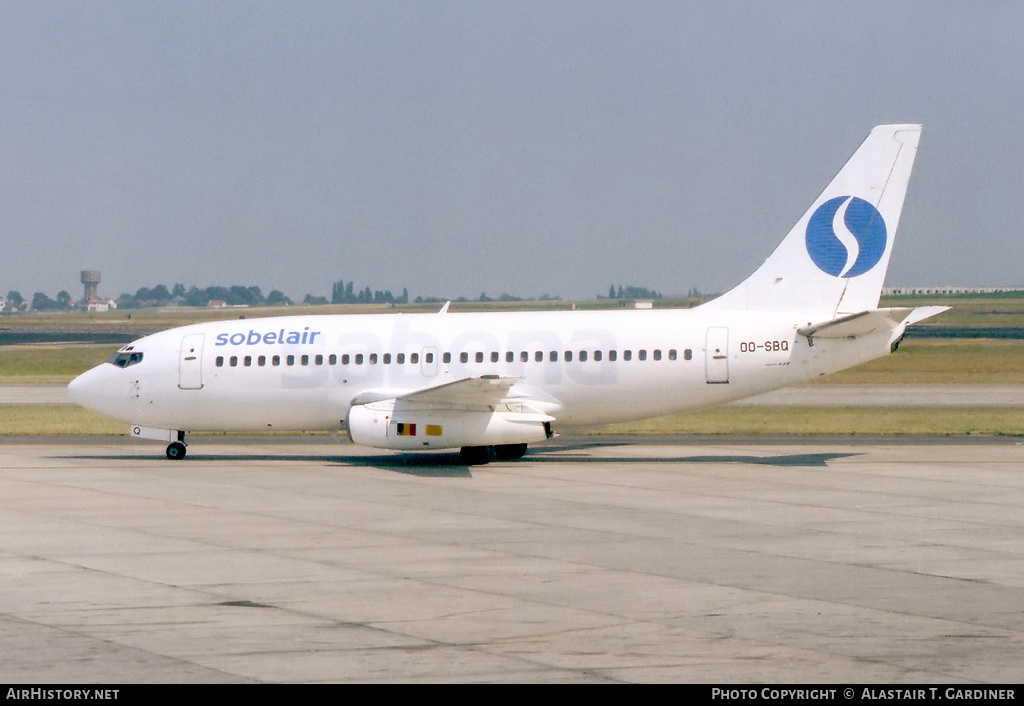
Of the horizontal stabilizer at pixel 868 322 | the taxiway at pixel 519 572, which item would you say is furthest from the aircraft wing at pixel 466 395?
the horizontal stabilizer at pixel 868 322

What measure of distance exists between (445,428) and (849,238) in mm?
10428

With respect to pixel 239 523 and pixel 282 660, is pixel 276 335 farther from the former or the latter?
pixel 282 660

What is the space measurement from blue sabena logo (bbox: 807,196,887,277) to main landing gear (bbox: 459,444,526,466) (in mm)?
8698

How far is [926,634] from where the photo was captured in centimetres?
1285

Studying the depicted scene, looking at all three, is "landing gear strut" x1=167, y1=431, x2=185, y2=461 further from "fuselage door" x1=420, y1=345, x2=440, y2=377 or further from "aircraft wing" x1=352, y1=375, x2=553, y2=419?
"fuselage door" x1=420, y1=345, x2=440, y2=377

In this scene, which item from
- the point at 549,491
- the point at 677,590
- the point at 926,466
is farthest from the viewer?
the point at 926,466

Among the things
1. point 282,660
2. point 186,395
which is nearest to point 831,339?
point 186,395

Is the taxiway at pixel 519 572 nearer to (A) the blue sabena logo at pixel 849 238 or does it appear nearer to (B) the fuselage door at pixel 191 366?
(B) the fuselage door at pixel 191 366

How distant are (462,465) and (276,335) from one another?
6.00m

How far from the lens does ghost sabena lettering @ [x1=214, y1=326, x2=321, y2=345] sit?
32.2 m

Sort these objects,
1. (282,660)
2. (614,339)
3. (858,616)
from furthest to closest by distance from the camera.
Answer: (614,339)
(858,616)
(282,660)

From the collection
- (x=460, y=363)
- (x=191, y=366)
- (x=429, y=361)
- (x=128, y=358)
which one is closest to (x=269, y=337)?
(x=191, y=366)

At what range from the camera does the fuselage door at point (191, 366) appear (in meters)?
32.2

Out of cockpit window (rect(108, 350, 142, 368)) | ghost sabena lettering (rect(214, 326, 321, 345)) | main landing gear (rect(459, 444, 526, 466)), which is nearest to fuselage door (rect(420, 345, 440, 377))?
main landing gear (rect(459, 444, 526, 466))
